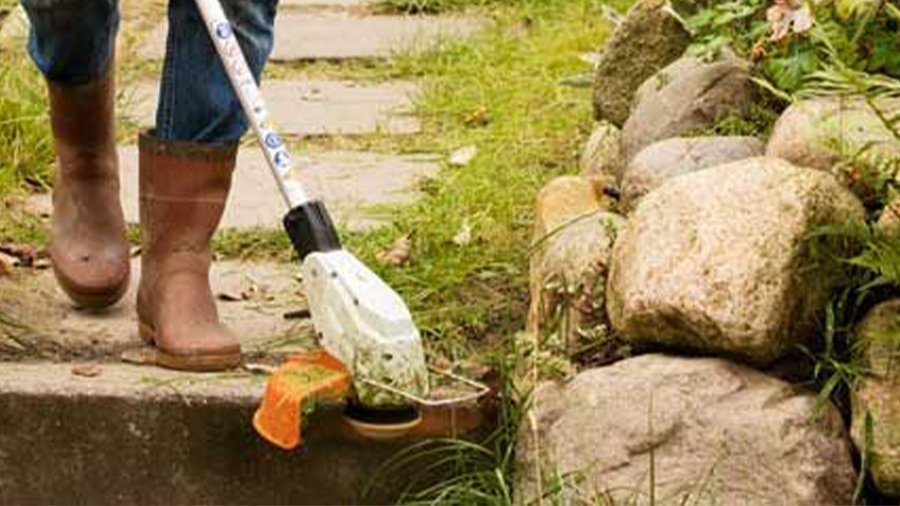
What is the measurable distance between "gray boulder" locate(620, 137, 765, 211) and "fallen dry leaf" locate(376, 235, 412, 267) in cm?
51

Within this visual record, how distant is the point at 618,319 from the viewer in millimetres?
3141

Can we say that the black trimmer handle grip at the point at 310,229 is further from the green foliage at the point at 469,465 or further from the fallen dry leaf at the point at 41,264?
the fallen dry leaf at the point at 41,264

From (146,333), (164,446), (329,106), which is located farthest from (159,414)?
(329,106)

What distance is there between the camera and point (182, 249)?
139 inches

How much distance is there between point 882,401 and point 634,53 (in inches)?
52.2

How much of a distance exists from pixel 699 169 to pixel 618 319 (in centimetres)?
33

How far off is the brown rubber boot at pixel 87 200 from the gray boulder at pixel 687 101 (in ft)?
2.91

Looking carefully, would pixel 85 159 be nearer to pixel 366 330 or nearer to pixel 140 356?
pixel 140 356

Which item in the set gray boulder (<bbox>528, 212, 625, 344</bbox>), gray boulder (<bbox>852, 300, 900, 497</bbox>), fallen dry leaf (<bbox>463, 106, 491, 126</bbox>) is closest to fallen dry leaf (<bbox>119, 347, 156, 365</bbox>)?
gray boulder (<bbox>528, 212, 625, 344</bbox>)

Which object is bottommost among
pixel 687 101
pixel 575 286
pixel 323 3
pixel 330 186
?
pixel 323 3

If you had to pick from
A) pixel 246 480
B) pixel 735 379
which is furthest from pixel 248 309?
pixel 735 379

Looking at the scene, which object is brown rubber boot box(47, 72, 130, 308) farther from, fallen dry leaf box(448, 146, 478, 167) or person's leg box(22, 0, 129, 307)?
fallen dry leaf box(448, 146, 478, 167)

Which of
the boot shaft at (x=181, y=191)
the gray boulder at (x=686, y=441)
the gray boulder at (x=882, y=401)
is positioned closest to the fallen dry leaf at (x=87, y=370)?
the boot shaft at (x=181, y=191)

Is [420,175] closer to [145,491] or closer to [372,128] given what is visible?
[372,128]
